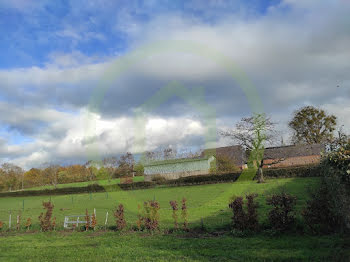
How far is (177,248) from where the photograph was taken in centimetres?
1037

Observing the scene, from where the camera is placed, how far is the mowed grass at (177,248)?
857 centimetres

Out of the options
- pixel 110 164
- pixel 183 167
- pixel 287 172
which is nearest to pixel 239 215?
pixel 287 172

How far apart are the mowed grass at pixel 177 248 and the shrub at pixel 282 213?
557mm

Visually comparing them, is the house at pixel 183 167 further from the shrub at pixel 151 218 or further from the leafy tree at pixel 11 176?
the leafy tree at pixel 11 176

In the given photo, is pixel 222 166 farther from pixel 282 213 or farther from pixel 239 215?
pixel 282 213

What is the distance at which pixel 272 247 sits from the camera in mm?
9516

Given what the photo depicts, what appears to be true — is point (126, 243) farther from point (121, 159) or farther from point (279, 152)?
point (279, 152)

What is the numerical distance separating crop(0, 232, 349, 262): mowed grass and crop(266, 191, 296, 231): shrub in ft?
1.83

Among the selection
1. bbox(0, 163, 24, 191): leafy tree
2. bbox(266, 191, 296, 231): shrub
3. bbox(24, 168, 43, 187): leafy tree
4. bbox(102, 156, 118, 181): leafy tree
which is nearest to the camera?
bbox(266, 191, 296, 231): shrub

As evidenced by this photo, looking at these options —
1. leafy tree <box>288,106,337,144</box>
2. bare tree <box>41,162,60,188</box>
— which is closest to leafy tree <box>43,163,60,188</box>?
bare tree <box>41,162,60,188</box>

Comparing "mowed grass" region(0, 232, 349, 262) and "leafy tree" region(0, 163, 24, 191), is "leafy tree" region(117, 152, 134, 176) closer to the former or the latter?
"mowed grass" region(0, 232, 349, 262)

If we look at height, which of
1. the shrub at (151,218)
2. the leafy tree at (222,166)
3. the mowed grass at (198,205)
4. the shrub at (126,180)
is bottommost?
the mowed grass at (198,205)

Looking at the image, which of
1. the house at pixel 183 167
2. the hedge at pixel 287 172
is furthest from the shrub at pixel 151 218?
the house at pixel 183 167

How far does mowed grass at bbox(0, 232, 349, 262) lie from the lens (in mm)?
8570
